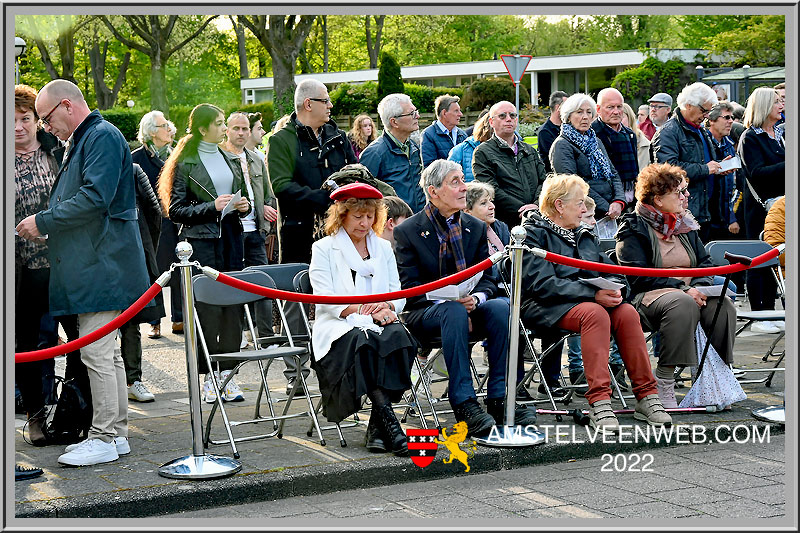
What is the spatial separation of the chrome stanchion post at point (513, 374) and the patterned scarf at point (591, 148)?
309cm

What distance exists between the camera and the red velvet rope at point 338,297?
19.6 ft

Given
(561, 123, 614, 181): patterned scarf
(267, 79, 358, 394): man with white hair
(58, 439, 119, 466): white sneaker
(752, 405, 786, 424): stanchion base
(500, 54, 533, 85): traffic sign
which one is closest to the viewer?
(58, 439, 119, 466): white sneaker

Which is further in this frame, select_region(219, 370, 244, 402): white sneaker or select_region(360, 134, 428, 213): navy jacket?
select_region(360, 134, 428, 213): navy jacket

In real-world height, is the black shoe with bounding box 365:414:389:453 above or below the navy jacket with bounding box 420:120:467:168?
below

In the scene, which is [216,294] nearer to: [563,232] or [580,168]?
[563,232]

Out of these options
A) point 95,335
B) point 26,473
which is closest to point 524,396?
point 95,335

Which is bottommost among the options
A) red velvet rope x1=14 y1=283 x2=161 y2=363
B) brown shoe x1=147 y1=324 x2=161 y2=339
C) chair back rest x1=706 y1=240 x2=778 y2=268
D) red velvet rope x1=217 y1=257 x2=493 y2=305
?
brown shoe x1=147 y1=324 x2=161 y2=339

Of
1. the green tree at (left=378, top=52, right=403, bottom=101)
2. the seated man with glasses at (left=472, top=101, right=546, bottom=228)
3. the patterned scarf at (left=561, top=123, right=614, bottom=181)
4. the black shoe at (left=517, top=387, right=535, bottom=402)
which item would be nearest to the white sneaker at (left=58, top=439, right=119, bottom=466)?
the black shoe at (left=517, top=387, right=535, bottom=402)

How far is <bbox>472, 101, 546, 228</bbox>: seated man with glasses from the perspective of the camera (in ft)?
30.1

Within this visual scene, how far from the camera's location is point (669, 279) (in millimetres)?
7586

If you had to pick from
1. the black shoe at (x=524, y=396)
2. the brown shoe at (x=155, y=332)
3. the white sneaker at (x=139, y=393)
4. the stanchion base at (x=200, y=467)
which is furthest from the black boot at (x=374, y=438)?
the brown shoe at (x=155, y=332)

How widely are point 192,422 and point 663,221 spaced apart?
11.7ft

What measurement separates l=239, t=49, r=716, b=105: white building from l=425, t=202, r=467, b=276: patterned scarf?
37.3 meters

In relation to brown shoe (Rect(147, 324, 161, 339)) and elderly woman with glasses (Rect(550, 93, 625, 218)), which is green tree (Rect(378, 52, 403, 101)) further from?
elderly woman with glasses (Rect(550, 93, 625, 218))
